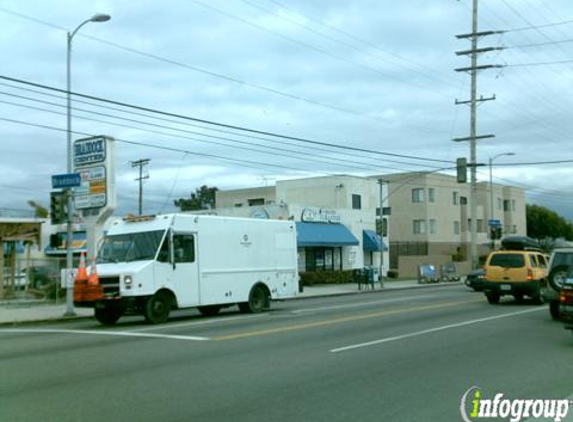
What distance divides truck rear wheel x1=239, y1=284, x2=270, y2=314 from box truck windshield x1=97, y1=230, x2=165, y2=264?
13.1ft

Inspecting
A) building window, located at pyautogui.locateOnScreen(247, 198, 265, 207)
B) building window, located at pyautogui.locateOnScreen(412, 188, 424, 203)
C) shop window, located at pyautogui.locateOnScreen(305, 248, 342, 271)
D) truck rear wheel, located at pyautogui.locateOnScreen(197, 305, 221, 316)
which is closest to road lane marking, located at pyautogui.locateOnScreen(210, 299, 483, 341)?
truck rear wheel, located at pyautogui.locateOnScreen(197, 305, 221, 316)

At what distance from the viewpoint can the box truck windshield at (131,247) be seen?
1864 cm

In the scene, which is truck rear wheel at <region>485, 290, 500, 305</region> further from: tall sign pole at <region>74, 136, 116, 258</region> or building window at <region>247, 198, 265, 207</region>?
building window at <region>247, 198, 265, 207</region>

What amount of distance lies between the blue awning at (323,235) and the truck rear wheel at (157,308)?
23.9 meters

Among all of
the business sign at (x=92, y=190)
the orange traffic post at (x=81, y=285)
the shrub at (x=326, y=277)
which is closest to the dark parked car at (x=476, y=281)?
the shrub at (x=326, y=277)

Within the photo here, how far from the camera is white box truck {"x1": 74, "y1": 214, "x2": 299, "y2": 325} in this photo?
18000 mm

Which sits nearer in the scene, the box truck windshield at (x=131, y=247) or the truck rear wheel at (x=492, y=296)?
the box truck windshield at (x=131, y=247)

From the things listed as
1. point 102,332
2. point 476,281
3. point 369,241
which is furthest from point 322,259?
point 102,332

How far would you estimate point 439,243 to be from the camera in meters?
72.4

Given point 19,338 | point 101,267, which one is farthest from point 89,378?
point 101,267

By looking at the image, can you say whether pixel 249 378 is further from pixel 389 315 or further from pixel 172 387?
pixel 389 315

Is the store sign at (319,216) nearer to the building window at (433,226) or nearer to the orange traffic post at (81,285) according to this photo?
the building window at (433,226)

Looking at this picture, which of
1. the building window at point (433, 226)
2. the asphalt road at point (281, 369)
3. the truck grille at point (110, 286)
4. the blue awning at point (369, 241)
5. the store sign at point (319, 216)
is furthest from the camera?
the building window at point (433, 226)

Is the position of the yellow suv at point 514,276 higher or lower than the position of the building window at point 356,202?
lower
